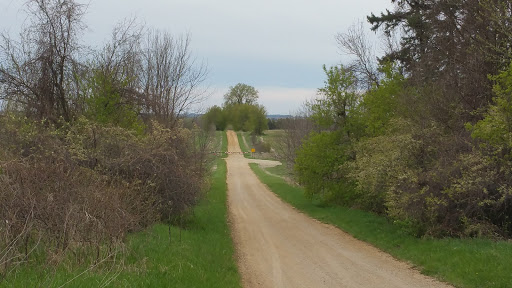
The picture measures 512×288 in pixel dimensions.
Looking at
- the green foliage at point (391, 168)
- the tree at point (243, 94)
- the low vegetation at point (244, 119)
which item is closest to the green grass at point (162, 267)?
the green foliage at point (391, 168)

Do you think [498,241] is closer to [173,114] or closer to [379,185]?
[379,185]

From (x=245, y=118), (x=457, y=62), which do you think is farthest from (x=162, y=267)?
(x=245, y=118)

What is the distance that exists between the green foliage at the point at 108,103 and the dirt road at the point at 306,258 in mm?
6270

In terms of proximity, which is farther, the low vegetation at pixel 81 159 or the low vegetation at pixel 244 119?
the low vegetation at pixel 244 119

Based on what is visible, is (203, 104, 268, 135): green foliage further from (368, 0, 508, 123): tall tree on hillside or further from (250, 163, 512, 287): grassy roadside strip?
(250, 163, 512, 287): grassy roadside strip

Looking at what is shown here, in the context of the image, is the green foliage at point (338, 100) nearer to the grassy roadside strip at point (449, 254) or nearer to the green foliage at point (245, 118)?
the grassy roadside strip at point (449, 254)

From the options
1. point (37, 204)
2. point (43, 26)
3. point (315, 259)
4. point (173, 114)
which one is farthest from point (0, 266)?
point (173, 114)

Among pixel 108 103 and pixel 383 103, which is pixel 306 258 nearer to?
pixel 383 103

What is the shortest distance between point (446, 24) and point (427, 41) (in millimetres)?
4464

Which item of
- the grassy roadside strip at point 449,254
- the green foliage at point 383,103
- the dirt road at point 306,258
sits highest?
the green foliage at point 383,103

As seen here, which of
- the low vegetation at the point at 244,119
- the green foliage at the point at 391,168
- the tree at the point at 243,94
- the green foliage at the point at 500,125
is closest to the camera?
the green foliage at the point at 500,125

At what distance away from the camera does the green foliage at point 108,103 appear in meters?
18.2

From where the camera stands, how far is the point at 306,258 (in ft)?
39.4

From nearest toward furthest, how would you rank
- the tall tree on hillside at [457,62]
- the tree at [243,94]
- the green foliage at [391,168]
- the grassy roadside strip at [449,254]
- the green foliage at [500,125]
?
the grassy roadside strip at [449,254], the green foliage at [500,125], the green foliage at [391,168], the tall tree on hillside at [457,62], the tree at [243,94]
